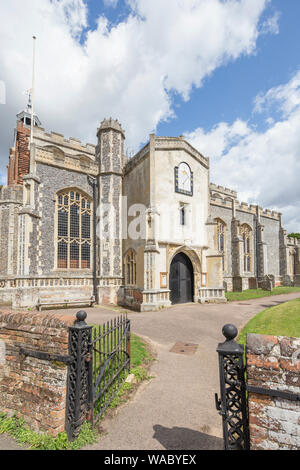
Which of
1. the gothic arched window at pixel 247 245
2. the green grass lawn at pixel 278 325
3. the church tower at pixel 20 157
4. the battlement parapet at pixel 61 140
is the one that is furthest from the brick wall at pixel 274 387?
the gothic arched window at pixel 247 245

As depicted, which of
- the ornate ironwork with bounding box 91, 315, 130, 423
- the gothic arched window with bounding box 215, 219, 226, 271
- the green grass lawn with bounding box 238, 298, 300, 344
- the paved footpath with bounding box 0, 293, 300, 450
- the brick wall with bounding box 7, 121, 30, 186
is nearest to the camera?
the paved footpath with bounding box 0, 293, 300, 450

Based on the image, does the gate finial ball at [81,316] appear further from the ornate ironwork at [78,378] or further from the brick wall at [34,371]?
the brick wall at [34,371]

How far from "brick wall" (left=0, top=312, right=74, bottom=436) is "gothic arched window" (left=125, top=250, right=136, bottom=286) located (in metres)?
11.0

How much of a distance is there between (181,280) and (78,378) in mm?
12481

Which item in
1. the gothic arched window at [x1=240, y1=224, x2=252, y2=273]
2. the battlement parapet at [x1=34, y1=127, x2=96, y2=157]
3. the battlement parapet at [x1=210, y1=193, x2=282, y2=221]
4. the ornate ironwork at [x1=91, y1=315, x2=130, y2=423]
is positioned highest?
the battlement parapet at [x1=34, y1=127, x2=96, y2=157]

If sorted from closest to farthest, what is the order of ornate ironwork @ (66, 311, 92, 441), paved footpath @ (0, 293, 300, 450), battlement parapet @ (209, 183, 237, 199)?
paved footpath @ (0, 293, 300, 450), ornate ironwork @ (66, 311, 92, 441), battlement parapet @ (209, 183, 237, 199)

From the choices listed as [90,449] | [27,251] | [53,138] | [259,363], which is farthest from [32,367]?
[53,138]

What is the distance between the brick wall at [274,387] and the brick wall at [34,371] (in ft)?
7.88

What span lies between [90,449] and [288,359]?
8.71 ft

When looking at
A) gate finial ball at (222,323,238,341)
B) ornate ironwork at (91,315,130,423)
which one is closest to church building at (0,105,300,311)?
ornate ironwork at (91,315,130,423)

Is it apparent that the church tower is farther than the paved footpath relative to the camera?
Yes

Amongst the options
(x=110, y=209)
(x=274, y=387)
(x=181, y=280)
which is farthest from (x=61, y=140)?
(x=274, y=387)

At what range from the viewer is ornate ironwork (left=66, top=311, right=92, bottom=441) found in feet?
10.2

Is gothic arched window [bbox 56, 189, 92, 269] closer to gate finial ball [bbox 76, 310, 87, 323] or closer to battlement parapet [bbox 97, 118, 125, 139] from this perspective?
battlement parapet [bbox 97, 118, 125, 139]
